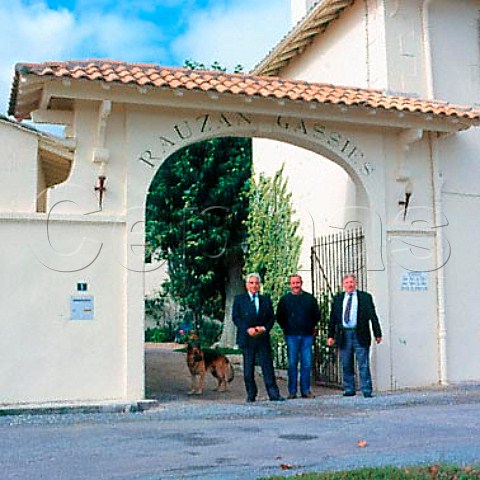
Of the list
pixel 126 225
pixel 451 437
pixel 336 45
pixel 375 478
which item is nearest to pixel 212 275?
pixel 336 45

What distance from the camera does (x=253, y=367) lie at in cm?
1065

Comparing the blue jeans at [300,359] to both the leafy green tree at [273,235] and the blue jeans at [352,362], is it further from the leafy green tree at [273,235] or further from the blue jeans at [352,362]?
the leafy green tree at [273,235]

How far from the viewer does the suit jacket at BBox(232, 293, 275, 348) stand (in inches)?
422

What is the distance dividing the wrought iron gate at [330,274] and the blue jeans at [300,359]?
3.76ft

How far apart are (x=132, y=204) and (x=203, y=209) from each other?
11224mm

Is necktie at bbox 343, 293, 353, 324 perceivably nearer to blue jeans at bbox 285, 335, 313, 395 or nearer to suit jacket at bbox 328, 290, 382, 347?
suit jacket at bbox 328, 290, 382, 347

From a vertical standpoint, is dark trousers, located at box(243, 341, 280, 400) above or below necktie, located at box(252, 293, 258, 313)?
below

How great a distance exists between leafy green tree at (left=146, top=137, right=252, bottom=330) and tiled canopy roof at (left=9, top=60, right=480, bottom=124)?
9.51m

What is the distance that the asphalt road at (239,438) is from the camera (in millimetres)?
6258

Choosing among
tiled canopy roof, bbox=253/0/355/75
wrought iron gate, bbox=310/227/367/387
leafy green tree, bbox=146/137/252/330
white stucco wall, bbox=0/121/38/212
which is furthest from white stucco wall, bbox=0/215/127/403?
leafy green tree, bbox=146/137/252/330

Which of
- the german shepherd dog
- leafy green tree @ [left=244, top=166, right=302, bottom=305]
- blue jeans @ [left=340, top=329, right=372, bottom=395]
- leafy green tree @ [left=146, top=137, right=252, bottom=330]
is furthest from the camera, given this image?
leafy green tree @ [left=146, top=137, right=252, bottom=330]

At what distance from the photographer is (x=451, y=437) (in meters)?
7.50

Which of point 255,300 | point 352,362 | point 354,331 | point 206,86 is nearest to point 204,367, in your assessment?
point 255,300

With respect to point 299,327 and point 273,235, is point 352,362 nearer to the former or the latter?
point 299,327
